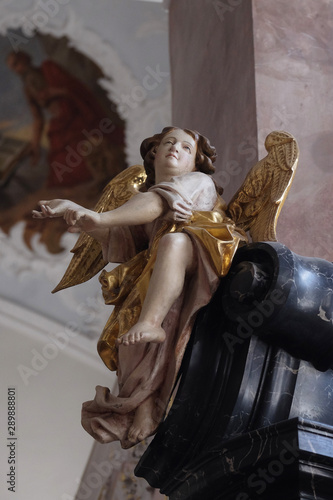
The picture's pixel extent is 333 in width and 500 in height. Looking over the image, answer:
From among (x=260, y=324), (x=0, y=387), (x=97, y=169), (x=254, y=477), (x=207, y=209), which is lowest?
(x=0, y=387)

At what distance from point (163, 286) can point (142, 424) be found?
45 cm

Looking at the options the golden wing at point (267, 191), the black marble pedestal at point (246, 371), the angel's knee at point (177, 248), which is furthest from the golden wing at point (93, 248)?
the black marble pedestal at point (246, 371)

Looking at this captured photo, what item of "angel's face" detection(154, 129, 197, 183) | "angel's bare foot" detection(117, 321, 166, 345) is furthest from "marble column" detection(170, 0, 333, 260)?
"angel's bare foot" detection(117, 321, 166, 345)

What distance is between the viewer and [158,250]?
2.72m

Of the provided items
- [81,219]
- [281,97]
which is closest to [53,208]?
[81,219]

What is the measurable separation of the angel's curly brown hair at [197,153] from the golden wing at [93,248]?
0.12 metres

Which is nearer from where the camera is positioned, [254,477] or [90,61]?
[254,477]

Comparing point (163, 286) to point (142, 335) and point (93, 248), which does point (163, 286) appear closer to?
point (142, 335)

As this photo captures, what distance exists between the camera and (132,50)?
9.30 metres

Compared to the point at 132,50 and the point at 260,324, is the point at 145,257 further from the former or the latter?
the point at 132,50

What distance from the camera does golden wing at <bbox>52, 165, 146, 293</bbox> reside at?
329 centimetres

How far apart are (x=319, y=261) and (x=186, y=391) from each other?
632mm

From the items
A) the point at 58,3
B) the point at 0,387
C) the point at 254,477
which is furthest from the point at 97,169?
the point at 254,477

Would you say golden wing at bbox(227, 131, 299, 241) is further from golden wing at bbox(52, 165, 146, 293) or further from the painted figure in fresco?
the painted figure in fresco
